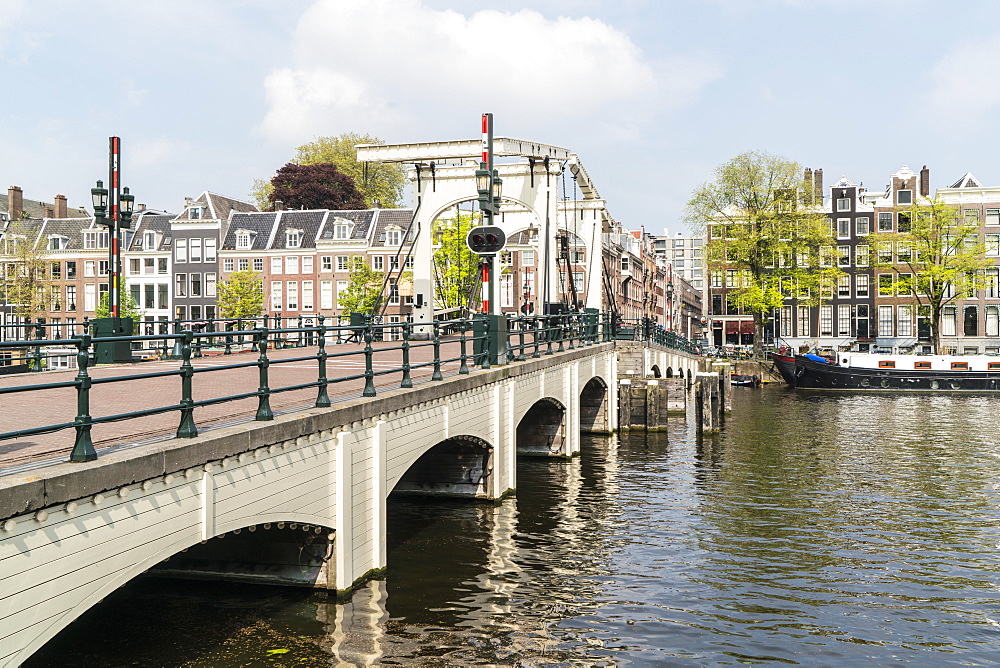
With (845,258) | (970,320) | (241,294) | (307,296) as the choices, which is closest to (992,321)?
(970,320)

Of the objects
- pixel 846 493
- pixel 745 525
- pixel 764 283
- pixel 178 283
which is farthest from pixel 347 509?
pixel 178 283

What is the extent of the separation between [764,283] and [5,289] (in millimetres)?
46173

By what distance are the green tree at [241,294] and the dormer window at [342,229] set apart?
639 centimetres

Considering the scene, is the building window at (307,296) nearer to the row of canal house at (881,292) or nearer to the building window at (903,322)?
the row of canal house at (881,292)

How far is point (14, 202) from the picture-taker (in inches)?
2864

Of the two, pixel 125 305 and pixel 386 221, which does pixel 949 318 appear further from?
pixel 125 305

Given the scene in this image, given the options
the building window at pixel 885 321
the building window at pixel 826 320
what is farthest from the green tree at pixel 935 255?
the building window at pixel 826 320

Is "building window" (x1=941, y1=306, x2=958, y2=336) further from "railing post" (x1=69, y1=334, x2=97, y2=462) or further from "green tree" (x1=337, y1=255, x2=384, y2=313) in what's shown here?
"railing post" (x1=69, y1=334, x2=97, y2=462)

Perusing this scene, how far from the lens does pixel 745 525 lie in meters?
15.6

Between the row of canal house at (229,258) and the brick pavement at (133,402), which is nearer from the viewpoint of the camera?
the brick pavement at (133,402)

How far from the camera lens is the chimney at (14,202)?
237ft

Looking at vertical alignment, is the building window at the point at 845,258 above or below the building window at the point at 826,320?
above

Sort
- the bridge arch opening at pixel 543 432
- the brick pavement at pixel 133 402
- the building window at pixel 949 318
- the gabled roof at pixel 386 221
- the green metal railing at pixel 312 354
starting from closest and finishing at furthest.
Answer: the green metal railing at pixel 312 354 < the brick pavement at pixel 133 402 < the bridge arch opening at pixel 543 432 < the gabled roof at pixel 386 221 < the building window at pixel 949 318

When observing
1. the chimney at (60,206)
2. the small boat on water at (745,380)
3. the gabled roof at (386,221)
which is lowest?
the small boat on water at (745,380)
